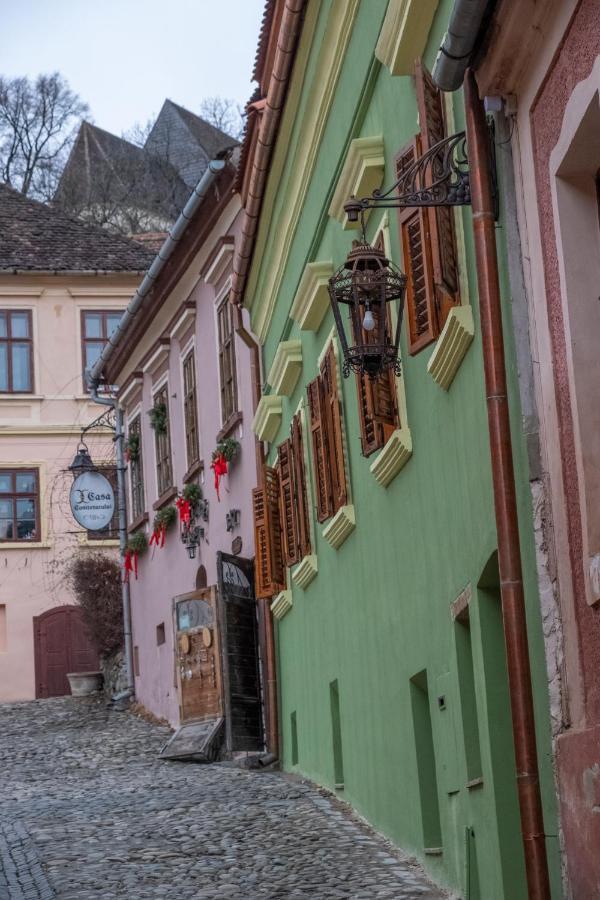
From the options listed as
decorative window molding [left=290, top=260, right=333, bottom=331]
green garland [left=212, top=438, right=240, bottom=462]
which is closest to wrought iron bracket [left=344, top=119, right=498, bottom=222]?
decorative window molding [left=290, top=260, right=333, bottom=331]

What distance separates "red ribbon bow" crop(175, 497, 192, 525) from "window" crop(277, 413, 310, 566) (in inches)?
233

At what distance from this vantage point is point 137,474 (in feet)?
90.0

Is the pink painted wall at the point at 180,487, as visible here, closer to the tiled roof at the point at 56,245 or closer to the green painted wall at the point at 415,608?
the green painted wall at the point at 415,608

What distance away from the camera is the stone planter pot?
2970cm

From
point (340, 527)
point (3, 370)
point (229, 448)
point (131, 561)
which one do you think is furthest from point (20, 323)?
point (340, 527)

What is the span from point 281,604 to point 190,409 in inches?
252

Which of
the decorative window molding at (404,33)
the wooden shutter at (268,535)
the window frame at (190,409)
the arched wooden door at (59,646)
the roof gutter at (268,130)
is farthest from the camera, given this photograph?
the arched wooden door at (59,646)

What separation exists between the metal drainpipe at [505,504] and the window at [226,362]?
12503 millimetres

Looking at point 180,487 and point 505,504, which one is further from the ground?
point 180,487

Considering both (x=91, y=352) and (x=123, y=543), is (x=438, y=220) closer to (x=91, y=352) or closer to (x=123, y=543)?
(x=123, y=543)

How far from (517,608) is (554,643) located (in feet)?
0.75

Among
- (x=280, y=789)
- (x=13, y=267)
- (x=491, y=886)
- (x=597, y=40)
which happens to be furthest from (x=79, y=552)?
(x=597, y=40)

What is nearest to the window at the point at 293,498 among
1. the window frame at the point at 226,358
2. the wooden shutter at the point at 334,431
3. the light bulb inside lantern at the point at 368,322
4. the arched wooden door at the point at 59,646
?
the wooden shutter at the point at 334,431

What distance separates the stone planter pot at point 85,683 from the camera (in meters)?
29.7
